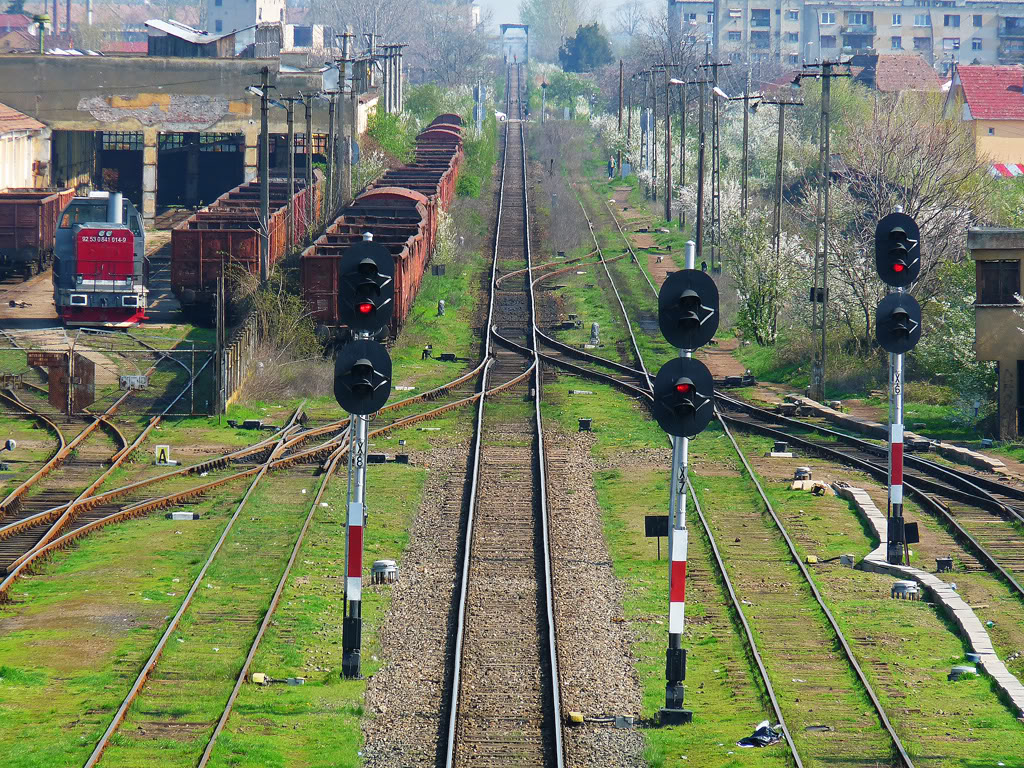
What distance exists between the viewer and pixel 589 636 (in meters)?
14.9

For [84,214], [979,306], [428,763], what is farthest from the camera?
[84,214]

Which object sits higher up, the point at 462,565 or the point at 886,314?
the point at 886,314

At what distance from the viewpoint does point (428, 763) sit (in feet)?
37.2

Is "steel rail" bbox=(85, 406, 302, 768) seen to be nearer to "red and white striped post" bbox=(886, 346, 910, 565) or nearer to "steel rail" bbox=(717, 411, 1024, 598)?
"red and white striped post" bbox=(886, 346, 910, 565)

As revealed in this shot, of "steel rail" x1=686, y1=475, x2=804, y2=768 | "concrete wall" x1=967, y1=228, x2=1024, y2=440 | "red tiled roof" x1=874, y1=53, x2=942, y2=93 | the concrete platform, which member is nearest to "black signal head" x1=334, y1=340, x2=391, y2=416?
"steel rail" x1=686, y1=475, x2=804, y2=768

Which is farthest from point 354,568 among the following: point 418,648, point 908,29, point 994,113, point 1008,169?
point 908,29

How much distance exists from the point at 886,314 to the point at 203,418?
14.7 meters

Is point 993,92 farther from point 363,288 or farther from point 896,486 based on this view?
point 363,288

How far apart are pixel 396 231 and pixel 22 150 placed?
25496 mm

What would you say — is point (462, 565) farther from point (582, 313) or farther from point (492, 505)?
point (582, 313)

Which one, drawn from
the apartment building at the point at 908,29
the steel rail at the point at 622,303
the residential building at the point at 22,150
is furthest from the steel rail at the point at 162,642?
the apartment building at the point at 908,29

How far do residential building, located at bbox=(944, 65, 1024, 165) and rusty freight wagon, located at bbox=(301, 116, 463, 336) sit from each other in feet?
86.6

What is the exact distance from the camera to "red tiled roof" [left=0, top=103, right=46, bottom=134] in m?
55.4

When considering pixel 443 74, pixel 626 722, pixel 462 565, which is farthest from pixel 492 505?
pixel 443 74
